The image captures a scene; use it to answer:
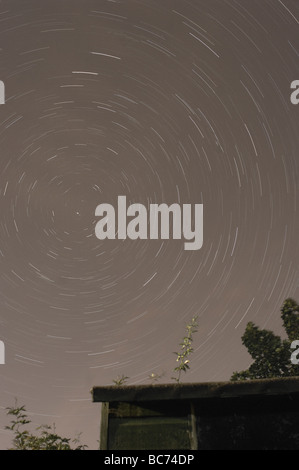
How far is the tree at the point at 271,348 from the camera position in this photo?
16375 millimetres

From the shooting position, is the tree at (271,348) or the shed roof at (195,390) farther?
the tree at (271,348)

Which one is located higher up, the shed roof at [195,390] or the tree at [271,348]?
the tree at [271,348]

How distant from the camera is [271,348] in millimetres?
16781

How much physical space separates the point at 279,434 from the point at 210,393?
1.09 m

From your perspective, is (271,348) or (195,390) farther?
(271,348)

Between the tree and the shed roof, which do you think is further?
the tree

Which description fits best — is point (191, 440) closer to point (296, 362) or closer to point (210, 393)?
point (210, 393)

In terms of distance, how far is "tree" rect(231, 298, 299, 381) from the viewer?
16.4 meters

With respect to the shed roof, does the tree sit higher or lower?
higher

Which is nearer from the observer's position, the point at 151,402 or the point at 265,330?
the point at 151,402

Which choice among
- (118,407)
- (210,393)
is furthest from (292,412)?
(118,407)
